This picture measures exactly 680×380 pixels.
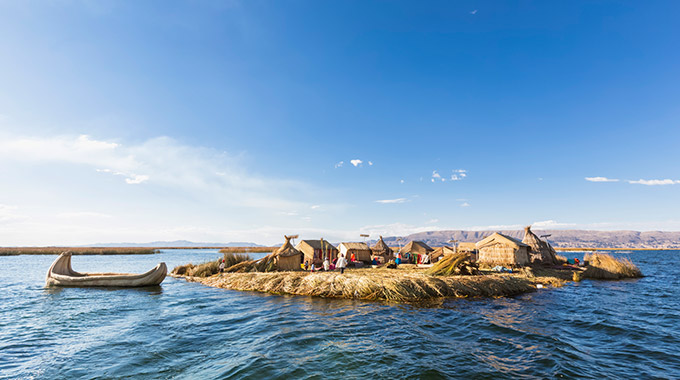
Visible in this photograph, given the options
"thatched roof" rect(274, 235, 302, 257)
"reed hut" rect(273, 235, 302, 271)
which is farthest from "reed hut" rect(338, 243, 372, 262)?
"thatched roof" rect(274, 235, 302, 257)

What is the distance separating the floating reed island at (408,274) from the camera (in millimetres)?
18438

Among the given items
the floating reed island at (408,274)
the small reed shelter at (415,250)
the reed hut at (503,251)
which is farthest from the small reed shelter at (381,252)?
the reed hut at (503,251)

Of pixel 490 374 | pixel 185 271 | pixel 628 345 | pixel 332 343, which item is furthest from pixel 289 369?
pixel 185 271

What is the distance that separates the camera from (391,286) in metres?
17.7

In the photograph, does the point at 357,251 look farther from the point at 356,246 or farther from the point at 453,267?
the point at 453,267

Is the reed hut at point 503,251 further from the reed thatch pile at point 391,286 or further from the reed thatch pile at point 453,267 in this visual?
the reed thatch pile at point 453,267

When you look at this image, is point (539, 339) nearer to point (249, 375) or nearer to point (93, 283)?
point (249, 375)

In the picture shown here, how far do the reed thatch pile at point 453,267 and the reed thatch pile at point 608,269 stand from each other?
1878 cm

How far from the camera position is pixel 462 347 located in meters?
9.88

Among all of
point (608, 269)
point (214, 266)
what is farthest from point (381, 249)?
point (608, 269)

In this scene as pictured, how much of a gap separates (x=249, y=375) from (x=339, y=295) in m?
11.4

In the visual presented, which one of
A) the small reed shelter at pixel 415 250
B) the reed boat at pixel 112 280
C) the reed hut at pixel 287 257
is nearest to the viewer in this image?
the reed boat at pixel 112 280

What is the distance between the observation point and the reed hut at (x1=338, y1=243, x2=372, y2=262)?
A: 1533 inches

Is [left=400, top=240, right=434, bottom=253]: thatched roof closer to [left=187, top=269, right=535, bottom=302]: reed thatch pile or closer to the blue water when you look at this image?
[left=187, top=269, right=535, bottom=302]: reed thatch pile
